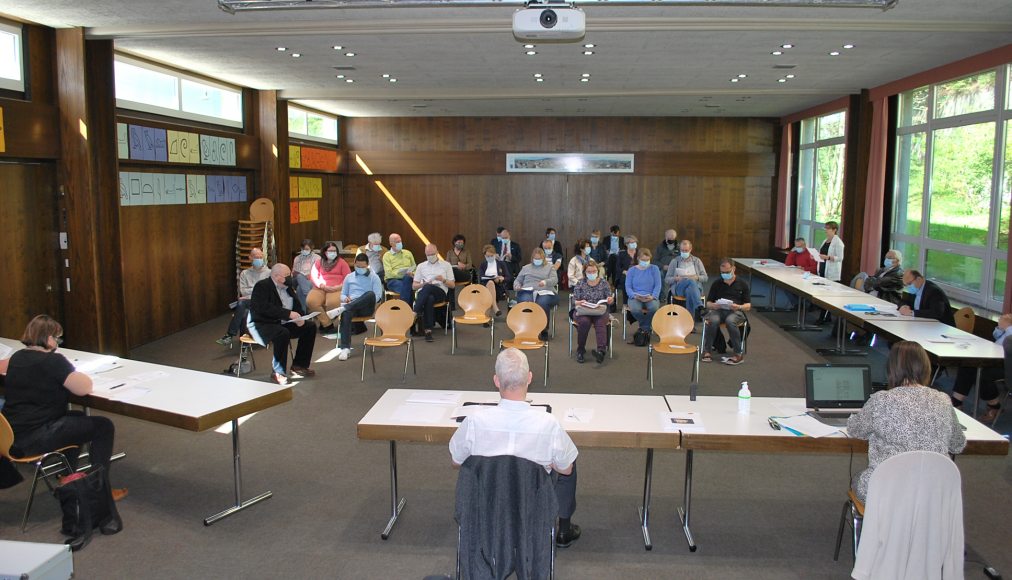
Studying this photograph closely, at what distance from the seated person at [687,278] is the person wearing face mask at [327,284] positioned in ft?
14.6

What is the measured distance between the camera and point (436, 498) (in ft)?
17.2

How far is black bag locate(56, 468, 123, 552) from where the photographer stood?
4.58 metres

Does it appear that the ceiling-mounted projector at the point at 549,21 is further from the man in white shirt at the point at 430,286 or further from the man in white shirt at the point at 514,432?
the man in white shirt at the point at 430,286

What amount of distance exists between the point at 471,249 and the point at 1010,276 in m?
11.6

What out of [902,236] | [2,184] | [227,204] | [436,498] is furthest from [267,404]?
[902,236]

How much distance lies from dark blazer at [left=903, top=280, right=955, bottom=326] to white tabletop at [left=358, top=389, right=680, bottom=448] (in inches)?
187

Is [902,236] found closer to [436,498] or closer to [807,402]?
[807,402]

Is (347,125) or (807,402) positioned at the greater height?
(347,125)

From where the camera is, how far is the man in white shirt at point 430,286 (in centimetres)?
1047

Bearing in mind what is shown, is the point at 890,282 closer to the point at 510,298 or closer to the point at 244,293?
the point at 510,298

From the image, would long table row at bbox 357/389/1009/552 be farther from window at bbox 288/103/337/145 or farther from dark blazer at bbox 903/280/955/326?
window at bbox 288/103/337/145

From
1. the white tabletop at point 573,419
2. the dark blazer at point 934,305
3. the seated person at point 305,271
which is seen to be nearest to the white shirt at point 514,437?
the white tabletop at point 573,419

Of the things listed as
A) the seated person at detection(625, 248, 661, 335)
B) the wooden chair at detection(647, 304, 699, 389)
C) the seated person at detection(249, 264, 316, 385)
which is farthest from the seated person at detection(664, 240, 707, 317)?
the seated person at detection(249, 264, 316, 385)

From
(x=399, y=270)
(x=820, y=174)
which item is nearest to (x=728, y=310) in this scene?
(x=399, y=270)
